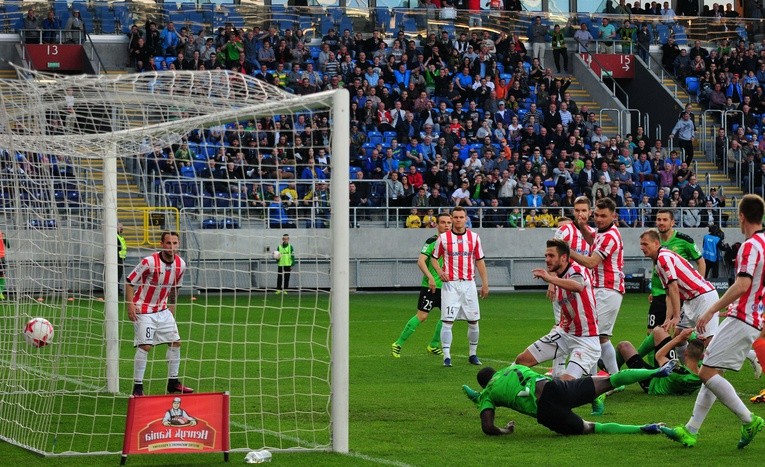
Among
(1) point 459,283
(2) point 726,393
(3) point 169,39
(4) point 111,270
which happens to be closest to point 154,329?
(4) point 111,270

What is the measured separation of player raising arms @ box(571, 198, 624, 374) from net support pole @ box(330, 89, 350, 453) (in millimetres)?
3598

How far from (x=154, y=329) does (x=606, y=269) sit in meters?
4.87

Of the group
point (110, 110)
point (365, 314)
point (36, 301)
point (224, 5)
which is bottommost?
point (365, 314)

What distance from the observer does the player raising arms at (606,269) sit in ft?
41.1

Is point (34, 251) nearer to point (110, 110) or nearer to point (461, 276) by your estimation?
point (110, 110)

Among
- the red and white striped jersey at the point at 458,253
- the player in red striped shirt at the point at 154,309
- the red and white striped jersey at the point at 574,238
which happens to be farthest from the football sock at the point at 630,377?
the red and white striped jersey at the point at 458,253

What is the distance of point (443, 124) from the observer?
110 feet

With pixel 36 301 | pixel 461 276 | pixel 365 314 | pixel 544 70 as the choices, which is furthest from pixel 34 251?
pixel 544 70

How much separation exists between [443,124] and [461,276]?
1825cm

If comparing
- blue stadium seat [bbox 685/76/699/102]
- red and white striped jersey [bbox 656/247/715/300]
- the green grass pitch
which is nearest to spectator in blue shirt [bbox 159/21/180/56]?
blue stadium seat [bbox 685/76/699/102]

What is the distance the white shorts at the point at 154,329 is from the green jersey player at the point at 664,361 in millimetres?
4741

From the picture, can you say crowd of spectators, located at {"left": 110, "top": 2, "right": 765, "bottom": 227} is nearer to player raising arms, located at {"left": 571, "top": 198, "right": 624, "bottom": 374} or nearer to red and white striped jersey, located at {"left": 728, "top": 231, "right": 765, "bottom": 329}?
player raising arms, located at {"left": 571, "top": 198, "right": 624, "bottom": 374}

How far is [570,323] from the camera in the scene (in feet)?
36.3

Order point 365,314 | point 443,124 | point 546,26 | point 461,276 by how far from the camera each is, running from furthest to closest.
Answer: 1. point 546,26
2. point 443,124
3. point 365,314
4. point 461,276
